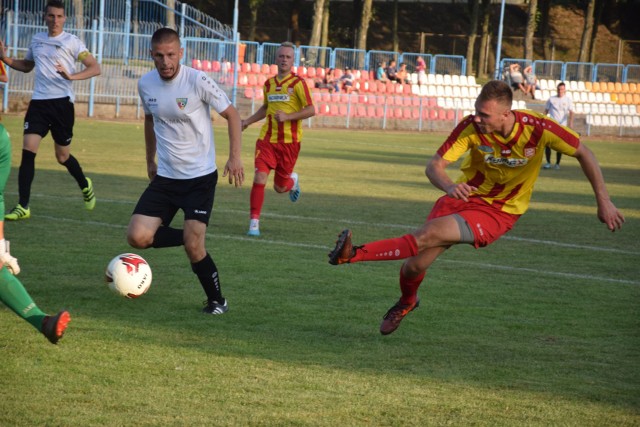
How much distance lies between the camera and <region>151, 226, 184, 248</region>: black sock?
704 cm

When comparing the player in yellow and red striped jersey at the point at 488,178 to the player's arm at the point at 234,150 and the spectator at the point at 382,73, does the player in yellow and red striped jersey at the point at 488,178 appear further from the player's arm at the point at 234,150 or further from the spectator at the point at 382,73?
the spectator at the point at 382,73

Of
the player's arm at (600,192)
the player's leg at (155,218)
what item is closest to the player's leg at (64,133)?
the player's leg at (155,218)

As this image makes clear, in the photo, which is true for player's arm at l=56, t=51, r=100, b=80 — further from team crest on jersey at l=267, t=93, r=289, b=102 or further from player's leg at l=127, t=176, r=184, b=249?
player's leg at l=127, t=176, r=184, b=249

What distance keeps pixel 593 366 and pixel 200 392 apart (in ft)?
8.04

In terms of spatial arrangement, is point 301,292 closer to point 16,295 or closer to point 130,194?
point 16,295

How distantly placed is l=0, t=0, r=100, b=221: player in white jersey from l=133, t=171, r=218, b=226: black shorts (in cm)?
410

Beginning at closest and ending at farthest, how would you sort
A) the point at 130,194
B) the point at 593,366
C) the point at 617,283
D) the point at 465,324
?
the point at 593,366
the point at 465,324
the point at 617,283
the point at 130,194

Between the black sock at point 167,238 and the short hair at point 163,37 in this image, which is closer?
the short hair at point 163,37

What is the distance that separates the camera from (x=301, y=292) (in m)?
7.70

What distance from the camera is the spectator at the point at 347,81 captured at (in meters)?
37.7

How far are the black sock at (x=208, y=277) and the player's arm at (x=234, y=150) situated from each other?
60 cm

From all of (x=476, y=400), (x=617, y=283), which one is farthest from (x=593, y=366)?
(x=617, y=283)

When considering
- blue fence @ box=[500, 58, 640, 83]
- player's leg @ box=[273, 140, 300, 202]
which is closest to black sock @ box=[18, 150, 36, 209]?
player's leg @ box=[273, 140, 300, 202]

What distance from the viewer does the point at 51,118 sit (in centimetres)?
1096
